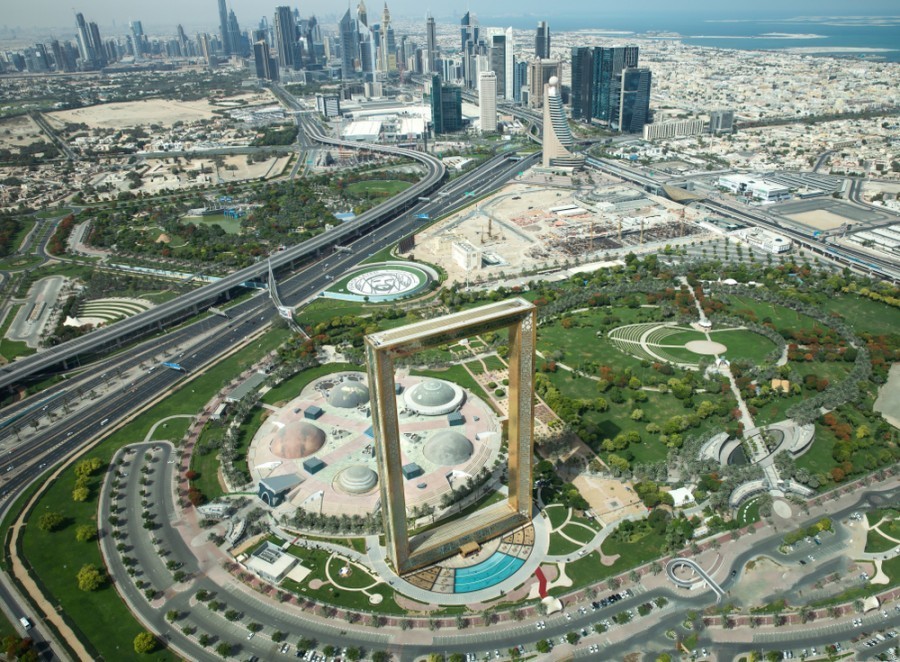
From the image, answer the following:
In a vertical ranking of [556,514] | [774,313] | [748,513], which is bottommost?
[748,513]

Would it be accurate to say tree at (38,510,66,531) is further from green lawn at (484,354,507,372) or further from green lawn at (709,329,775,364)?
green lawn at (709,329,775,364)

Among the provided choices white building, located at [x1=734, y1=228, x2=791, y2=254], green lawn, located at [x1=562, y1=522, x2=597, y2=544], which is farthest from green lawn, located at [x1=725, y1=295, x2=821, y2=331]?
green lawn, located at [x1=562, y1=522, x2=597, y2=544]

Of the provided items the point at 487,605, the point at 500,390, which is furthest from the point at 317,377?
the point at 487,605

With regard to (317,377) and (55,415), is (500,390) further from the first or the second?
(55,415)

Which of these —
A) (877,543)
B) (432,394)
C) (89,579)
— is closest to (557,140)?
(432,394)

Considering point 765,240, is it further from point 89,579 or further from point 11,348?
point 11,348
